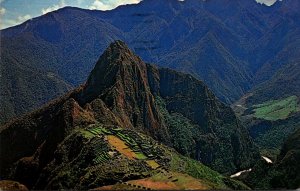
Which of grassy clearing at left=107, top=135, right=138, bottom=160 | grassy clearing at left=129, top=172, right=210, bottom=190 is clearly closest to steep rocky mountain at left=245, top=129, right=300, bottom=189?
grassy clearing at left=129, top=172, right=210, bottom=190

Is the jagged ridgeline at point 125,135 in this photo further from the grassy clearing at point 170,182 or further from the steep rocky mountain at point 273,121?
the steep rocky mountain at point 273,121

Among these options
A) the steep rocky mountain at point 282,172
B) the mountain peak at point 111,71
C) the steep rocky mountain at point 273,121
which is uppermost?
the mountain peak at point 111,71

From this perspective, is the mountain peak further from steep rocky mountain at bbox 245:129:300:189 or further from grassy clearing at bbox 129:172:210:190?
grassy clearing at bbox 129:172:210:190

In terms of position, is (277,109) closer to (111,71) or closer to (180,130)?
(180,130)

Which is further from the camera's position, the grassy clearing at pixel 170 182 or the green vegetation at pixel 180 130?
the green vegetation at pixel 180 130

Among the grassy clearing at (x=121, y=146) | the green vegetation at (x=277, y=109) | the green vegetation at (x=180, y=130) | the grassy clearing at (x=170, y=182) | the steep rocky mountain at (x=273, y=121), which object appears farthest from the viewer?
the green vegetation at (x=277, y=109)

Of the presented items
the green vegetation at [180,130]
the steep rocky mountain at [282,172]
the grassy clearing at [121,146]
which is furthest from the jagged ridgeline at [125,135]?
the steep rocky mountain at [282,172]

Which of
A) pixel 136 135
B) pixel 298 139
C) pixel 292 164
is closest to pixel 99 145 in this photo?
pixel 136 135
